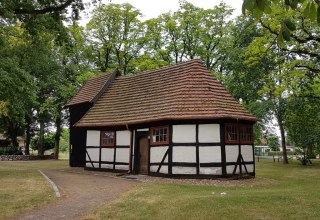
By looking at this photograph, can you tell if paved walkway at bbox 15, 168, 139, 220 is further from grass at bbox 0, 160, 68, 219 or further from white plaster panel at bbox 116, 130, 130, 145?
white plaster panel at bbox 116, 130, 130, 145

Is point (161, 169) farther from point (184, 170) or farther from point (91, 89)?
point (91, 89)

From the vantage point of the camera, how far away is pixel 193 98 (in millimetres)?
17422

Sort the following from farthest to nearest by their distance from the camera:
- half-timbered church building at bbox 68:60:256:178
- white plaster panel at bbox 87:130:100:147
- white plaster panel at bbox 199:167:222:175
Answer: white plaster panel at bbox 87:130:100:147 < half-timbered church building at bbox 68:60:256:178 < white plaster panel at bbox 199:167:222:175

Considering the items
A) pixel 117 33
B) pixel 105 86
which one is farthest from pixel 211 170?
pixel 117 33

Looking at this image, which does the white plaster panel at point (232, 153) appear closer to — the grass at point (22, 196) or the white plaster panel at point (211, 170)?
the white plaster panel at point (211, 170)

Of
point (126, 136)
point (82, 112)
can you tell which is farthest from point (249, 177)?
point (82, 112)

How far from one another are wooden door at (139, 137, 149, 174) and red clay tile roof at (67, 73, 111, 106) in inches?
258

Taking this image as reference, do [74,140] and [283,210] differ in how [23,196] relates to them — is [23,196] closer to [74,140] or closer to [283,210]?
[283,210]

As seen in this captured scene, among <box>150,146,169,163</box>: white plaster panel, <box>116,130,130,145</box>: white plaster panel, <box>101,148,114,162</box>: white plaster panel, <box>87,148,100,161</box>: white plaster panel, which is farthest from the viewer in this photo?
<box>87,148,100,161</box>: white plaster panel

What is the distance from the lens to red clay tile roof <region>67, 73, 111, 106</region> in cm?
2447

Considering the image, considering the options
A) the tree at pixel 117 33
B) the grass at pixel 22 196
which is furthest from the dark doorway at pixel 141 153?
the tree at pixel 117 33

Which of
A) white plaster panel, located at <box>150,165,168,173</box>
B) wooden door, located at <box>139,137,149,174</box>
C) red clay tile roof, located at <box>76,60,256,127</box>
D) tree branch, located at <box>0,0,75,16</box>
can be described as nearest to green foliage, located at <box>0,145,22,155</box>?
red clay tile roof, located at <box>76,60,256,127</box>

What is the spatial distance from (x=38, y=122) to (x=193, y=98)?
30690 mm

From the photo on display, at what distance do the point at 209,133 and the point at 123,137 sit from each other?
232 inches
